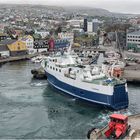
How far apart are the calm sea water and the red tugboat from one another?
72.1 inches

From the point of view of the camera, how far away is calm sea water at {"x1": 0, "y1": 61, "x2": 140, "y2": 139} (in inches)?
605

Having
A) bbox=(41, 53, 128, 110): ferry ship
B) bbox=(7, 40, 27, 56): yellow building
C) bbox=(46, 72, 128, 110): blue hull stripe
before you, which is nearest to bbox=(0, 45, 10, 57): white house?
bbox=(7, 40, 27, 56): yellow building

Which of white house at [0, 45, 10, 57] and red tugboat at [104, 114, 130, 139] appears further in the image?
white house at [0, 45, 10, 57]

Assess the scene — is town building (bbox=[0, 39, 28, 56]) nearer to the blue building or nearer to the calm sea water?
the blue building

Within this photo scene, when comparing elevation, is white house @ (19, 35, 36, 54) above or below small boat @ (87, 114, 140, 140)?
below

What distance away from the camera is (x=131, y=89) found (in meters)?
23.8

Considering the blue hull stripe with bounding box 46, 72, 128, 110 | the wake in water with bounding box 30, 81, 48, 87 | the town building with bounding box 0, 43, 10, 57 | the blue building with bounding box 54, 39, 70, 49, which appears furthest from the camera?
the blue building with bounding box 54, 39, 70, 49

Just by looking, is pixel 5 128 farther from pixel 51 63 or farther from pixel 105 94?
pixel 51 63

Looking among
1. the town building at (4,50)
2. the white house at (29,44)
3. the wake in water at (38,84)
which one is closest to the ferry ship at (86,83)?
the wake in water at (38,84)

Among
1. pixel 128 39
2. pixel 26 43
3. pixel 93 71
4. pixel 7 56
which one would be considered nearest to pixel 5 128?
pixel 93 71

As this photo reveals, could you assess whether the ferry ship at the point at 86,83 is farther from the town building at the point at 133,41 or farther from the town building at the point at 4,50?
the town building at the point at 133,41

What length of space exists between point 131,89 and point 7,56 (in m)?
17.5

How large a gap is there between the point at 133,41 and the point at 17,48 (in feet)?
44.4

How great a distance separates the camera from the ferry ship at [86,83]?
19141 mm
